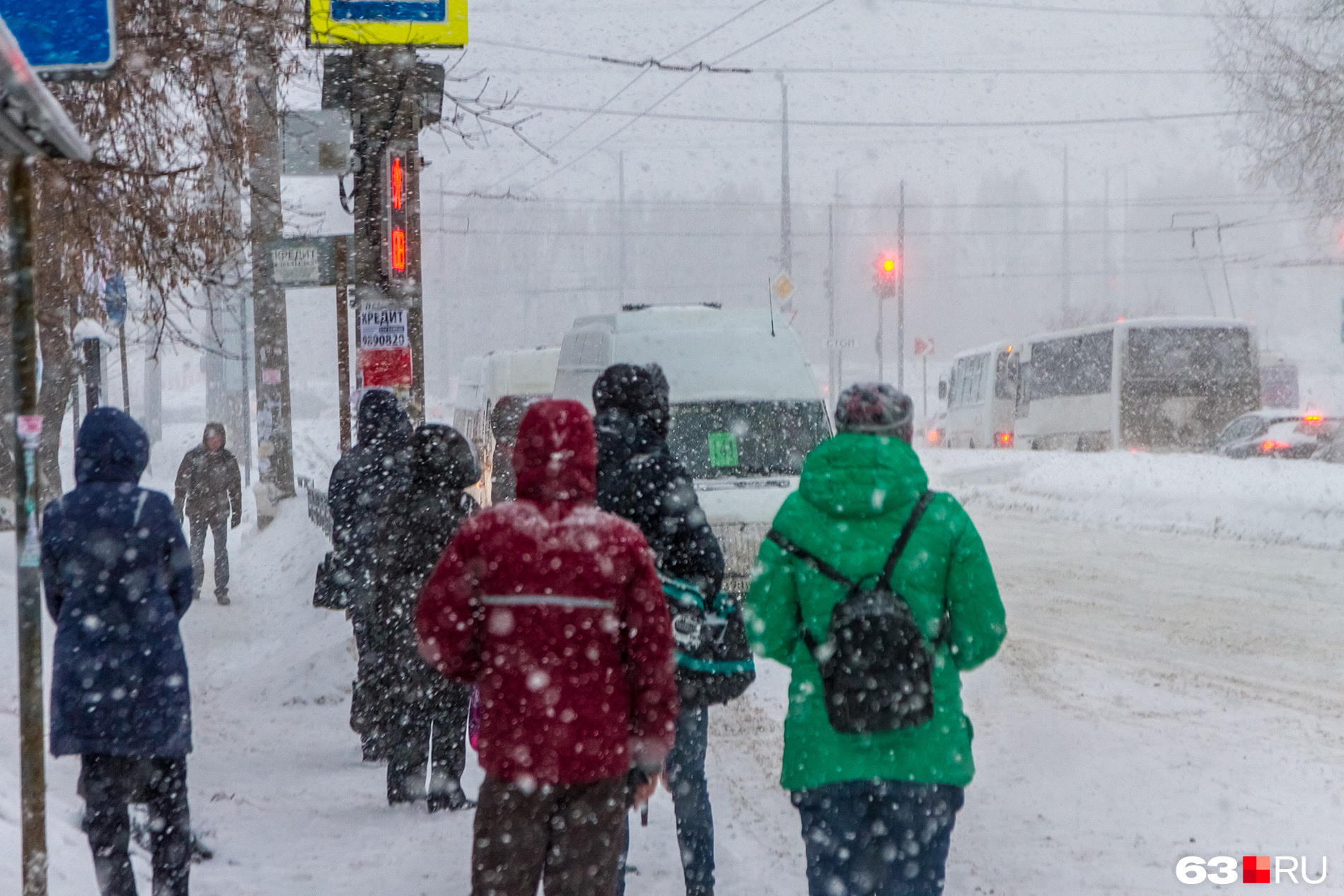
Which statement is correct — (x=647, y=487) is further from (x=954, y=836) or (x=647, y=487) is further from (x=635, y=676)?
(x=954, y=836)

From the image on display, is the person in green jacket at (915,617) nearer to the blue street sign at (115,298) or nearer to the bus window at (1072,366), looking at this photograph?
the blue street sign at (115,298)

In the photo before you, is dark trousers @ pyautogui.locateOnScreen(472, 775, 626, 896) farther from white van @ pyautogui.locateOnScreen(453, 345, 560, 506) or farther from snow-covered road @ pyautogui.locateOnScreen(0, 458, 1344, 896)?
white van @ pyautogui.locateOnScreen(453, 345, 560, 506)

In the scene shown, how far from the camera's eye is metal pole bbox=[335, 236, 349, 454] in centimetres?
1201

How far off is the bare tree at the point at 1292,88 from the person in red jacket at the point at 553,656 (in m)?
23.4

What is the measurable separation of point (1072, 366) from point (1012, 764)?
29080 mm

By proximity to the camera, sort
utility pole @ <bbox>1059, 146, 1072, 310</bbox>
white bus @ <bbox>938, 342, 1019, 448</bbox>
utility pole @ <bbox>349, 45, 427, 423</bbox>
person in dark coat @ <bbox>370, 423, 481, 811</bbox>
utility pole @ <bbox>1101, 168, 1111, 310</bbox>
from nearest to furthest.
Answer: person in dark coat @ <bbox>370, 423, 481, 811</bbox>, utility pole @ <bbox>349, 45, 427, 423</bbox>, white bus @ <bbox>938, 342, 1019, 448</bbox>, utility pole @ <bbox>1059, 146, 1072, 310</bbox>, utility pole @ <bbox>1101, 168, 1111, 310</bbox>

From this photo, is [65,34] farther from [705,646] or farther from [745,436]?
[745,436]

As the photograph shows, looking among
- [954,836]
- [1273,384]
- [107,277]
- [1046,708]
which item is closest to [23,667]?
[954,836]

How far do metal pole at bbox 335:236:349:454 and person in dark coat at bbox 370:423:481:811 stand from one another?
558 centimetres

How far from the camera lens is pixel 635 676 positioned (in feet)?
12.0

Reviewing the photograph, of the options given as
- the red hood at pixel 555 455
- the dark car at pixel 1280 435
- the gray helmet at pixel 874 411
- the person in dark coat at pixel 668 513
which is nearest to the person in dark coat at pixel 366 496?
the person in dark coat at pixel 668 513

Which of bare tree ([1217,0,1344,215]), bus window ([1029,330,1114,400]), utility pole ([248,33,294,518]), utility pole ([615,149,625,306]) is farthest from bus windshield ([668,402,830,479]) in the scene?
utility pole ([615,149,625,306])

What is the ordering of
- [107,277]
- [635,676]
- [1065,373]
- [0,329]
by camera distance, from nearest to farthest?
[635,676]
[107,277]
[0,329]
[1065,373]

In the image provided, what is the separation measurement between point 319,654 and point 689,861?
228 inches
